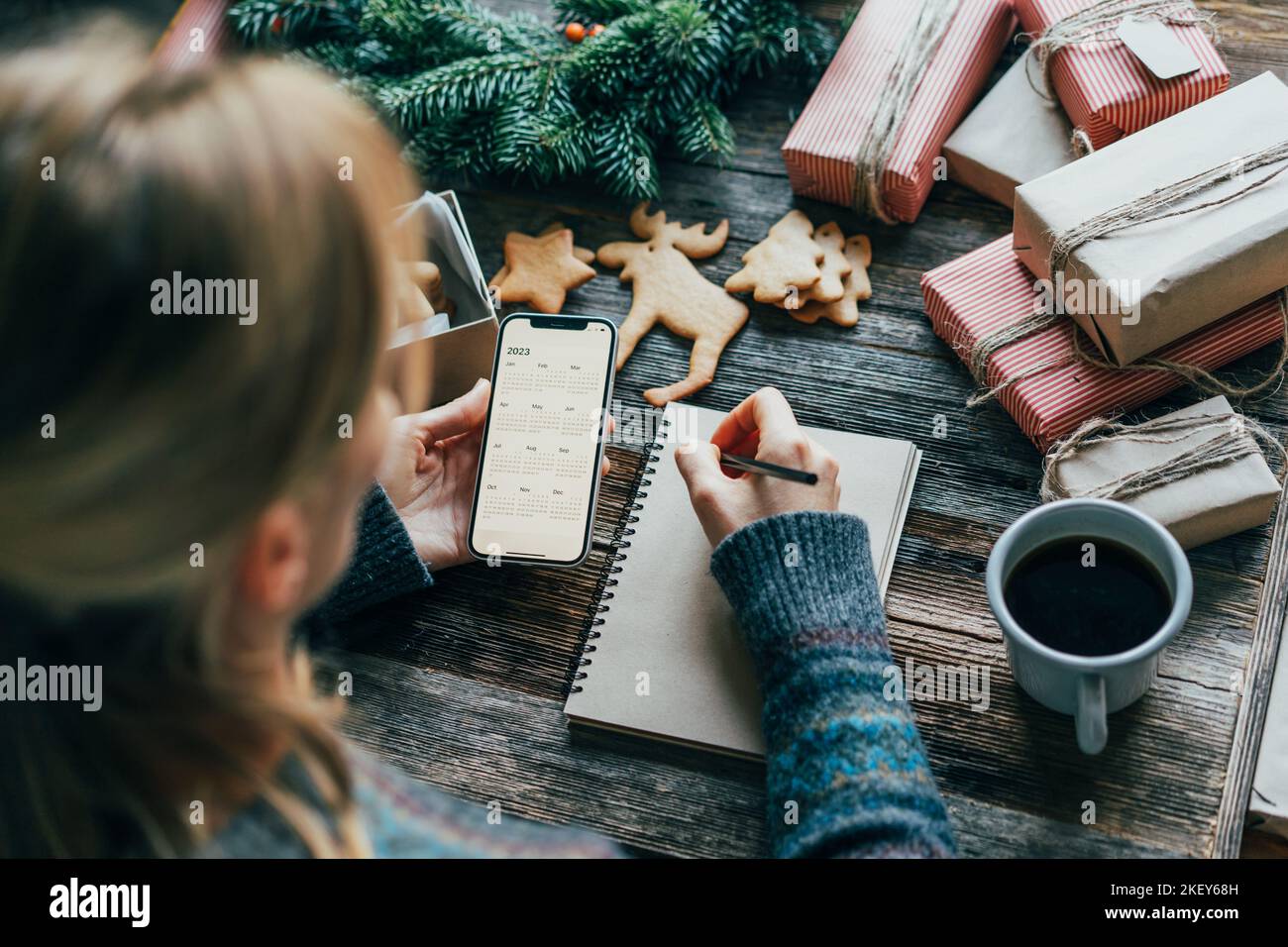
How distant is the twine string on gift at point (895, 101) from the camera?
3.27ft

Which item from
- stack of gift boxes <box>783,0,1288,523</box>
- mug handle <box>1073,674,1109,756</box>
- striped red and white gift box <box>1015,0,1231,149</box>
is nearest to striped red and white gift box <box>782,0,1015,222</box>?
stack of gift boxes <box>783,0,1288,523</box>

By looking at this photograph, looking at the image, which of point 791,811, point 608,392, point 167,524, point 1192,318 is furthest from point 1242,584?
point 167,524

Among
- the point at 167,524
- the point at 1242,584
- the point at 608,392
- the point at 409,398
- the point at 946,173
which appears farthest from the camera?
the point at 946,173

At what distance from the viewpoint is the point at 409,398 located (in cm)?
67

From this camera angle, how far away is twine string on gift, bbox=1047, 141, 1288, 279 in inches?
32.5

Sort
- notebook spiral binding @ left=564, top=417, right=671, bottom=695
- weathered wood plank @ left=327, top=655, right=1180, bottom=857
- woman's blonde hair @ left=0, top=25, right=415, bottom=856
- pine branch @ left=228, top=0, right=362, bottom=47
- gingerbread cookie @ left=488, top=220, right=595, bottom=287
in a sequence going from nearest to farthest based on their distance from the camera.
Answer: woman's blonde hair @ left=0, top=25, right=415, bottom=856, weathered wood plank @ left=327, top=655, right=1180, bottom=857, notebook spiral binding @ left=564, top=417, right=671, bottom=695, gingerbread cookie @ left=488, top=220, right=595, bottom=287, pine branch @ left=228, top=0, right=362, bottom=47

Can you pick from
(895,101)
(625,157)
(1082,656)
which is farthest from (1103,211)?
(625,157)

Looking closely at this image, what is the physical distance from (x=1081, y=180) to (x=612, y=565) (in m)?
0.52

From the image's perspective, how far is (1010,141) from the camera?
1.01 metres

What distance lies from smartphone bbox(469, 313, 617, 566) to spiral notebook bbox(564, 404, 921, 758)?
0.18 feet

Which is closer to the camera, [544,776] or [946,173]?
[544,776]

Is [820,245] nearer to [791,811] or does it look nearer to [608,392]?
[608,392]

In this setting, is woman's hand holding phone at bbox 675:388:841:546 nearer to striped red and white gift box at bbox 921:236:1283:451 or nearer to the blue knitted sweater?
the blue knitted sweater

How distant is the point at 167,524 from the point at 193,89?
0.20 metres
